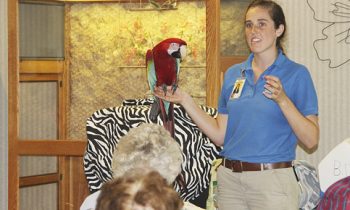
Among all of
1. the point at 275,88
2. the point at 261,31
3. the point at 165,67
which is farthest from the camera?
the point at 165,67

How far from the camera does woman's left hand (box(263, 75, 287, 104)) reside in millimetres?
2773

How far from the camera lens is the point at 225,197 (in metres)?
3.03

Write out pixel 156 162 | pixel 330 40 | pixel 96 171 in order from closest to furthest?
1. pixel 156 162
2. pixel 96 171
3. pixel 330 40

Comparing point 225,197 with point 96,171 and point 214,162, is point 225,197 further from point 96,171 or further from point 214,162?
point 96,171

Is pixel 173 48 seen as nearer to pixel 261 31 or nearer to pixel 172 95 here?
pixel 172 95

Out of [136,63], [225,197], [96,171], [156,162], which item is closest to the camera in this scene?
[156,162]

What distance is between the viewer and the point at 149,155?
7.57 ft

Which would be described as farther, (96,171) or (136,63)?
(136,63)

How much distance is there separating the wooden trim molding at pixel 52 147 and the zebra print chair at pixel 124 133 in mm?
1497

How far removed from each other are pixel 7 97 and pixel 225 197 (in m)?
2.39

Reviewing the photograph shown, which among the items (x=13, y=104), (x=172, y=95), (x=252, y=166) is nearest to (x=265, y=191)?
(x=252, y=166)

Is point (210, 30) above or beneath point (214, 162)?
above

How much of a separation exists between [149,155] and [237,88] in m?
0.88

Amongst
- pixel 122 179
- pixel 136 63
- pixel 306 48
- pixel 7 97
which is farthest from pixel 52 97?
pixel 122 179
